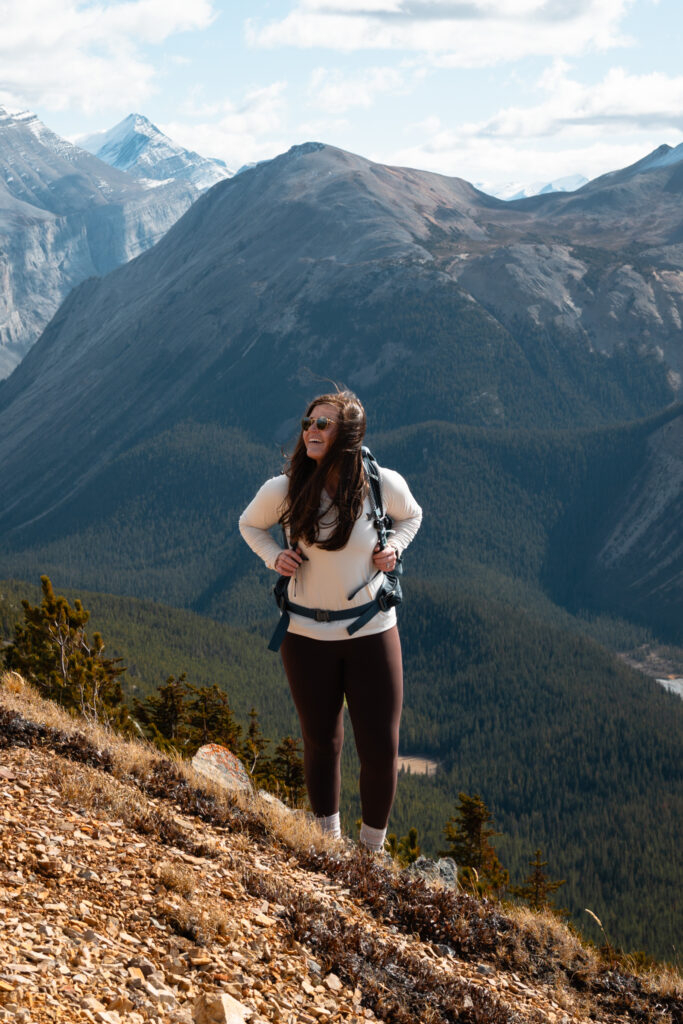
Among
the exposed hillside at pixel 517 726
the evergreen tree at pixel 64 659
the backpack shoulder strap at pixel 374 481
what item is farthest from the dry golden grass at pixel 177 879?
the exposed hillside at pixel 517 726

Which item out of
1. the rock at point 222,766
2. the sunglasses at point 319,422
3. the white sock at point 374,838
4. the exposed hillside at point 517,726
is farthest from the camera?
the exposed hillside at point 517,726

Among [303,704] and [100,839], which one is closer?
[100,839]

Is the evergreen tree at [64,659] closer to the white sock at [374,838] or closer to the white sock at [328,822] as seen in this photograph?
the white sock at [328,822]

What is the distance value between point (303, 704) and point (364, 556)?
1671 mm

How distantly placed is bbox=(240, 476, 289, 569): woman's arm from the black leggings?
871mm

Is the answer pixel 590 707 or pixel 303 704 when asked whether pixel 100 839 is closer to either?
pixel 303 704

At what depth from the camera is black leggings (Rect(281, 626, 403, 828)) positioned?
9445mm

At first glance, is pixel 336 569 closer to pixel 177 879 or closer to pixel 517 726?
pixel 177 879

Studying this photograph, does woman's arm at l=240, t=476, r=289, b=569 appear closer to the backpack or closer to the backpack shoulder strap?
the backpack

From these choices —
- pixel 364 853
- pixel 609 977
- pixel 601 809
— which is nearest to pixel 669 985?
pixel 609 977

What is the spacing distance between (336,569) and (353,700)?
1.37m

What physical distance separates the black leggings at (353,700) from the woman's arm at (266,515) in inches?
34.3

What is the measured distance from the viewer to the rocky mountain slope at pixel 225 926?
6586mm

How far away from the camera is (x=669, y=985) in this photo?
854 cm
